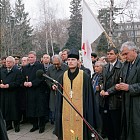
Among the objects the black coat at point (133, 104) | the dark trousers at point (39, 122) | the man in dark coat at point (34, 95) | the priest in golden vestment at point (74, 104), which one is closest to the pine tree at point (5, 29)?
the man in dark coat at point (34, 95)

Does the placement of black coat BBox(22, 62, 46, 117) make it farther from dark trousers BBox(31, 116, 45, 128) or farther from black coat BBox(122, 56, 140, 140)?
black coat BBox(122, 56, 140, 140)

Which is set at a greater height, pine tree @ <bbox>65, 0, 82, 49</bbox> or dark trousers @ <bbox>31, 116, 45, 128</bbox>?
pine tree @ <bbox>65, 0, 82, 49</bbox>

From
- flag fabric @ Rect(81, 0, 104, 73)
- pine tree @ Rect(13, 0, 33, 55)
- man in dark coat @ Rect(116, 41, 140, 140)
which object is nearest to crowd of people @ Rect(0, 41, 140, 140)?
man in dark coat @ Rect(116, 41, 140, 140)

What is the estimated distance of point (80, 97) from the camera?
471 centimetres

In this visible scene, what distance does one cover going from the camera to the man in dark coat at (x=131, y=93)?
446 cm

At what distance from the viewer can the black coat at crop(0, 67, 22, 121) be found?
6.88m

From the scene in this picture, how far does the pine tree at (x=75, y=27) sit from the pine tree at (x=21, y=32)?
628 cm

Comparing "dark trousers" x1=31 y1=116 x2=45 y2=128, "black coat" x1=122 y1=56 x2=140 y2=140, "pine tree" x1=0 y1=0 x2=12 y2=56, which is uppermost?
"pine tree" x1=0 y1=0 x2=12 y2=56

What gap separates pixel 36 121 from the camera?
708 cm

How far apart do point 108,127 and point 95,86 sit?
98 cm

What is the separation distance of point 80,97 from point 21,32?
29.9 m

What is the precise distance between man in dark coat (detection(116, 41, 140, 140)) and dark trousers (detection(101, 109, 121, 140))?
0.60 metres

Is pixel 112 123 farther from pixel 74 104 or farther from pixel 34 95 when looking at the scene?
pixel 34 95

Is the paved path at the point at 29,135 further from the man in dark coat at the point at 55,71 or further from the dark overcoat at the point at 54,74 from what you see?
Result: the dark overcoat at the point at 54,74
